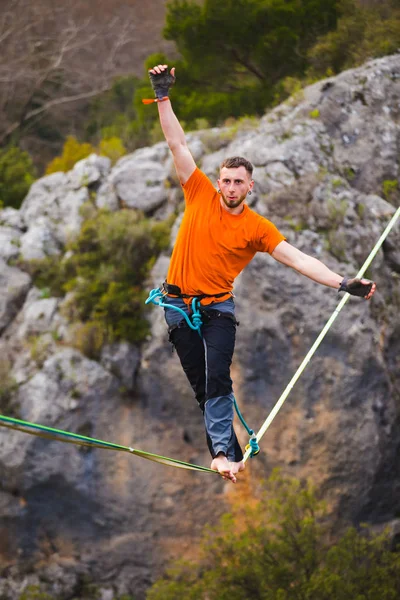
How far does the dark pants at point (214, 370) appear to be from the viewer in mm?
4969

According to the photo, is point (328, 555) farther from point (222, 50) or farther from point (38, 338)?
point (222, 50)

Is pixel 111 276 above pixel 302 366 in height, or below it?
below

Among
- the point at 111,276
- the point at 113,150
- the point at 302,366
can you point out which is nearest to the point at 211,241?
the point at 302,366

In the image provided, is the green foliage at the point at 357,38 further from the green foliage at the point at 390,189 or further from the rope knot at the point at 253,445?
the rope knot at the point at 253,445

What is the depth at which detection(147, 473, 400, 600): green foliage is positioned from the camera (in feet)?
41.9

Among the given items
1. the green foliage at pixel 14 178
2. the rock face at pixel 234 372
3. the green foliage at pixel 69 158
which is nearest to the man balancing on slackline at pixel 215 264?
Result: the rock face at pixel 234 372

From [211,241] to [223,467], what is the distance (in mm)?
1395

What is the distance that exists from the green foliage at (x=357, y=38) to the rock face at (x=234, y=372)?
37.2 inches

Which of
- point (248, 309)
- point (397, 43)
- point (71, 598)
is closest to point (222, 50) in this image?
point (397, 43)

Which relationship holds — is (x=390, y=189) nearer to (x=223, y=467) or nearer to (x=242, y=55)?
(x=242, y=55)

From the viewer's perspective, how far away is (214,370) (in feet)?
16.3

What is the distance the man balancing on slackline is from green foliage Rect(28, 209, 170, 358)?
28.1 ft

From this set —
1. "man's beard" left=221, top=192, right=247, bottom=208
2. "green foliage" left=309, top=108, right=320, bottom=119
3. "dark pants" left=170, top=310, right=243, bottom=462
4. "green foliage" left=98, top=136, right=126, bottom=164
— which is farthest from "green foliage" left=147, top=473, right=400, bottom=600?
"man's beard" left=221, top=192, right=247, bottom=208

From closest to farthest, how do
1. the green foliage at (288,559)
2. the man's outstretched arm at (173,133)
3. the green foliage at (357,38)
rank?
the man's outstretched arm at (173,133), the green foliage at (288,559), the green foliage at (357,38)
